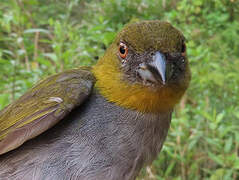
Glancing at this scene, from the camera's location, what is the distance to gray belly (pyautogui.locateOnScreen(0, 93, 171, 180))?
1527mm

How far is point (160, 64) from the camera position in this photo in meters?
1.38

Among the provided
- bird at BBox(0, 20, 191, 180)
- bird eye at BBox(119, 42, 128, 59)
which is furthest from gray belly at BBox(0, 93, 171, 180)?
bird eye at BBox(119, 42, 128, 59)

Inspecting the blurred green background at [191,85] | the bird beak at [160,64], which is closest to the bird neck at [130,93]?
the bird beak at [160,64]

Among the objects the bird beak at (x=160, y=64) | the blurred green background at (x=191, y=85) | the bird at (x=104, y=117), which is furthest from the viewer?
the blurred green background at (x=191, y=85)

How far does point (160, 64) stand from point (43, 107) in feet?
2.06

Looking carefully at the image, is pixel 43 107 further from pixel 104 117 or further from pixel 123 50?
pixel 123 50

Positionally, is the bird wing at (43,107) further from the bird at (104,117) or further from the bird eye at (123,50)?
the bird eye at (123,50)

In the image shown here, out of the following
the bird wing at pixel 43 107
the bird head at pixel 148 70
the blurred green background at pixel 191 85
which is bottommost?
the blurred green background at pixel 191 85

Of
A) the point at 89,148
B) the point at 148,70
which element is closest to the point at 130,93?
the point at 148,70

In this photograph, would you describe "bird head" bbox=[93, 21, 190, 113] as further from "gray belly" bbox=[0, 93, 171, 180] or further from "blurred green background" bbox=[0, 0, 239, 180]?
"blurred green background" bbox=[0, 0, 239, 180]

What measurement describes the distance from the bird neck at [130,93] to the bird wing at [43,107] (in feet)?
0.30

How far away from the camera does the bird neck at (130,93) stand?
1494mm

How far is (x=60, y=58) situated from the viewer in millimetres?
2559

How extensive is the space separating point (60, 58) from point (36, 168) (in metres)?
1.20
